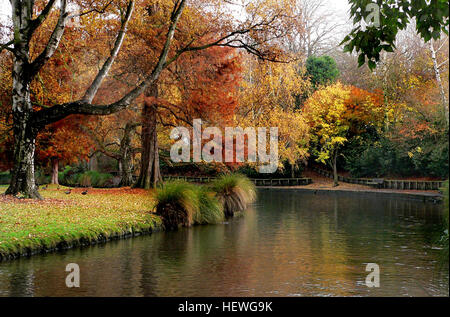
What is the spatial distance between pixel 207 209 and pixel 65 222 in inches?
195

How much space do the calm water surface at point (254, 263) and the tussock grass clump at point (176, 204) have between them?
0.52 meters

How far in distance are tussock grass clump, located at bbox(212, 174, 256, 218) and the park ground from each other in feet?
8.11

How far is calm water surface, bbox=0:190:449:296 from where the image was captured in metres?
8.31

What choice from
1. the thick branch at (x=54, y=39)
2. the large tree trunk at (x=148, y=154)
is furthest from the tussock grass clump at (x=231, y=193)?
the thick branch at (x=54, y=39)

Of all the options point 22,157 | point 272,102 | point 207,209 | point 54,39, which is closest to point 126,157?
point 272,102

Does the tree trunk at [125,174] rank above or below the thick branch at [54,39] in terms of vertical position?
below

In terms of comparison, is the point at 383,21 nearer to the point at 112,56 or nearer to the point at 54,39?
the point at 112,56

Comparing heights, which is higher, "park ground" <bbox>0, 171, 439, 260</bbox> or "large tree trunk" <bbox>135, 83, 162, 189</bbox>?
"large tree trunk" <bbox>135, 83, 162, 189</bbox>

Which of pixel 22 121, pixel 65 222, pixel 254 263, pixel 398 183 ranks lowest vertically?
pixel 254 263

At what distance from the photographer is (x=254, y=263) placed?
10516 millimetres

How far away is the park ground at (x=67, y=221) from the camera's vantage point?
36.8ft

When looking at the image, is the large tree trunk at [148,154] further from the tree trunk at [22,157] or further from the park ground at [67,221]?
the tree trunk at [22,157]

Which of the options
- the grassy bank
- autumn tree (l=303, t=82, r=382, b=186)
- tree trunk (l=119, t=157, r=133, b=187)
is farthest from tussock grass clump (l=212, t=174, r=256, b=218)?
autumn tree (l=303, t=82, r=382, b=186)

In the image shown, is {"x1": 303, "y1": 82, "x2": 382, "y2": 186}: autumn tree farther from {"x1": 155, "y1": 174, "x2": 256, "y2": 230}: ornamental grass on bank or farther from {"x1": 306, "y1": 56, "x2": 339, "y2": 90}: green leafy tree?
{"x1": 155, "y1": 174, "x2": 256, "y2": 230}: ornamental grass on bank
